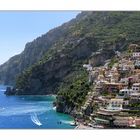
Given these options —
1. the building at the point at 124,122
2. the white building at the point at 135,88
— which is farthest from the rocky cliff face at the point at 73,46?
the building at the point at 124,122

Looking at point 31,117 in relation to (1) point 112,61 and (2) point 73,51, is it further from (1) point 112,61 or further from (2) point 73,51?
(2) point 73,51

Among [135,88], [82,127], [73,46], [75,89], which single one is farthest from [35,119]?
[73,46]

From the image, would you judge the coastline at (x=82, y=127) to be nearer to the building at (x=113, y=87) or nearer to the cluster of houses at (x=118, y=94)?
the cluster of houses at (x=118, y=94)

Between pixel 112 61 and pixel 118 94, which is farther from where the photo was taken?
pixel 112 61

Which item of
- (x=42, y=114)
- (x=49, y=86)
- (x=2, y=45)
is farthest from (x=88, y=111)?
(x=49, y=86)

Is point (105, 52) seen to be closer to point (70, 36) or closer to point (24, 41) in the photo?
point (70, 36)

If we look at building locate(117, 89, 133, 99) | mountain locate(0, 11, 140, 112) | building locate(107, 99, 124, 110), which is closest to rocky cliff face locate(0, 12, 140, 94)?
mountain locate(0, 11, 140, 112)
